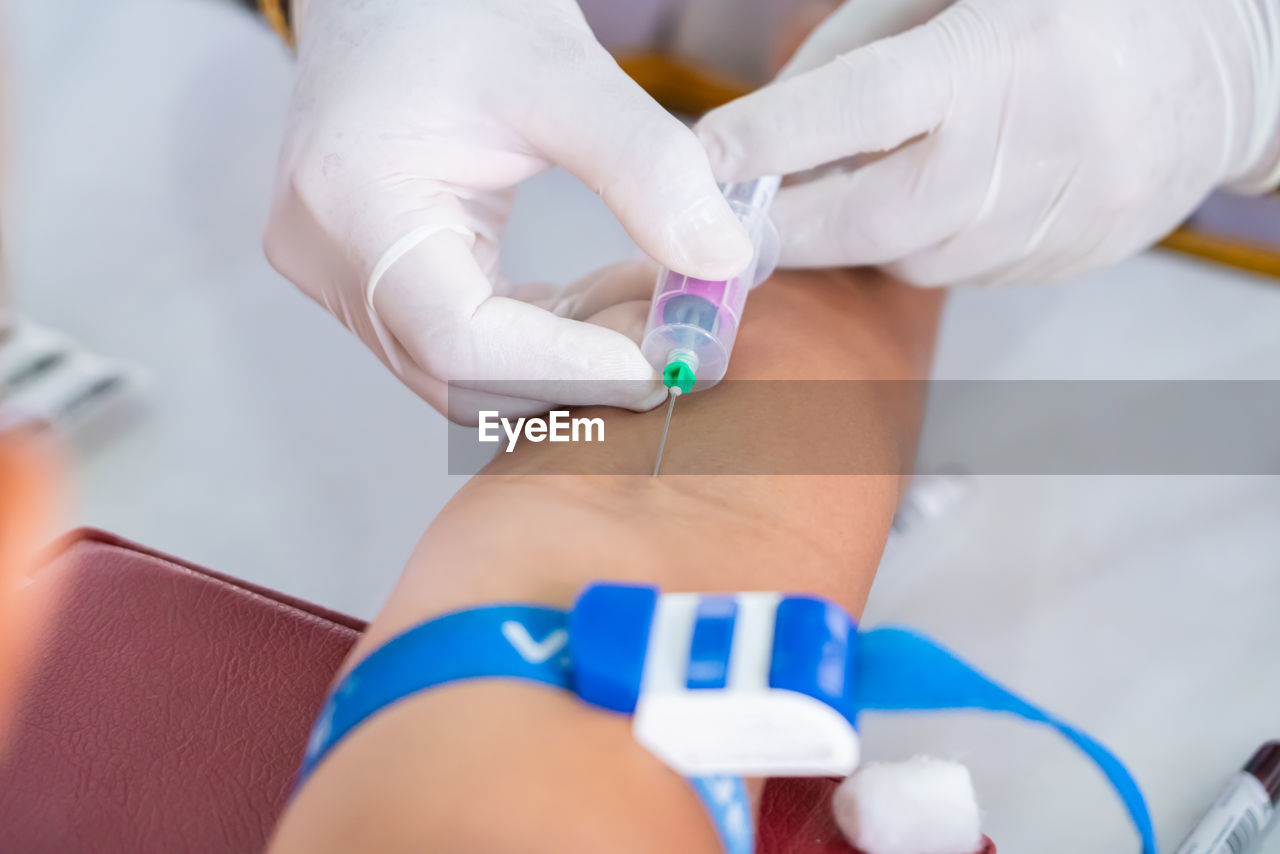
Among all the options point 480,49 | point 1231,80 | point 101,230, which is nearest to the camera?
point 480,49

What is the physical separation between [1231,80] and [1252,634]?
66 cm

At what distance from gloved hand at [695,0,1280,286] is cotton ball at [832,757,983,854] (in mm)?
612

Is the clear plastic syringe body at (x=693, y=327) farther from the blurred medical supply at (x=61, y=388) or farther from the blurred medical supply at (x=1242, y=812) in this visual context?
the blurred medical supply at (x=61, y=388)

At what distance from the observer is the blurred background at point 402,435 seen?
3.87 feet

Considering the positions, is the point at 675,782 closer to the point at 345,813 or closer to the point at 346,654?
the point at 345,813

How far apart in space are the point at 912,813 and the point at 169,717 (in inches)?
23.5

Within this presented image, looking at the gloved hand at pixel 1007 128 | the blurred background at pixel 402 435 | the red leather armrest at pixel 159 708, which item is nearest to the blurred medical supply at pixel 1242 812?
the blurred background at pixel 402 435

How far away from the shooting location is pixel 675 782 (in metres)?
0.60

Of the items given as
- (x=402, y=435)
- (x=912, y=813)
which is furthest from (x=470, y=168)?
(x=912, y=813)

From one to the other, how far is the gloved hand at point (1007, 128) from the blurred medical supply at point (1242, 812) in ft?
1.99

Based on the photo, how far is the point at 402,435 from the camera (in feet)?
5.17

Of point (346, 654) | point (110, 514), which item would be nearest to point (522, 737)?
point (346, 654)

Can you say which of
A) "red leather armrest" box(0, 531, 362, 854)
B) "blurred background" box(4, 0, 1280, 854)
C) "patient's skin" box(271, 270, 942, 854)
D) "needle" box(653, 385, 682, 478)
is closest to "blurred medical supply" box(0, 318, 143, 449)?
"blurred background" box(4, 0, 1280, 854)

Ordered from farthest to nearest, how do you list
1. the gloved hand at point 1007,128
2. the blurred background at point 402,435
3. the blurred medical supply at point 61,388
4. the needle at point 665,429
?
the blurred medical supply at point 61,388
the blurred background at point 402,435
the gloved hand at point 1007,128
the needle at point 665,429
